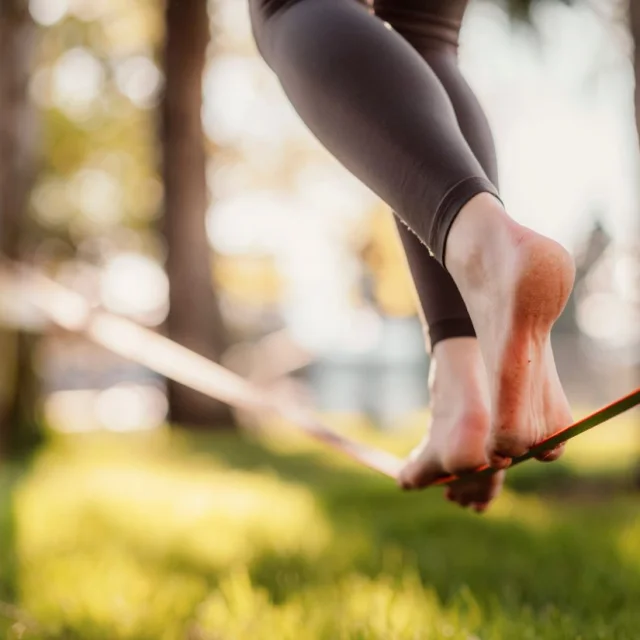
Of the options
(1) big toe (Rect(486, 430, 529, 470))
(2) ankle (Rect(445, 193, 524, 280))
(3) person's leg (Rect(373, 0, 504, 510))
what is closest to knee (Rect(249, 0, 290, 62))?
(3) person's leg (Rect(373, 0, 504, 510))

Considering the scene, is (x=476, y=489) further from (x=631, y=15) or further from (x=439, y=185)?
(x=631, y=15)

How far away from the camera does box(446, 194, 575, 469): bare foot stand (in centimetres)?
86

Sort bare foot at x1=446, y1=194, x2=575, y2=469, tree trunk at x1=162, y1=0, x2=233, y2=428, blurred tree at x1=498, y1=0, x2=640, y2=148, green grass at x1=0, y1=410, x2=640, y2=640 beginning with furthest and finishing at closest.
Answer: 1. tree trunk at x1=162, y1=0, x2=233, y2=428
2. blurred tree at x1=498, y1=0, x2=640, y2=148
3. green grass at x1=0, y1=410, x2=640, y2=640
4. bare foot at x1=446, y1=194, x2=575, y2=469

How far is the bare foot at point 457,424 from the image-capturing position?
1.07 metres

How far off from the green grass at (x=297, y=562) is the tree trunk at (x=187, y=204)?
2.97 metres

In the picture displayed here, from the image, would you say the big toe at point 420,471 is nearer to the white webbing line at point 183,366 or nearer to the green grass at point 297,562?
the white webbing line at point 183,366

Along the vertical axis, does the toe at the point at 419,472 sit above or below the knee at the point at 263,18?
below

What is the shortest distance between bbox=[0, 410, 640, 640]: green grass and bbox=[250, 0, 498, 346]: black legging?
603 mm

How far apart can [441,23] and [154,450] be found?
356cm

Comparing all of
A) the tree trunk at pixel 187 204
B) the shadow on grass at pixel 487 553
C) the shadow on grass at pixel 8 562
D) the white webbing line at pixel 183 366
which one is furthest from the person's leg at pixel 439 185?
the tree trunk at pixel 187 204

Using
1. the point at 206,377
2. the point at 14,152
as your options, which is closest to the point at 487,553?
the point at 206,377

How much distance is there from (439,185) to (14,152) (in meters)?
3.91

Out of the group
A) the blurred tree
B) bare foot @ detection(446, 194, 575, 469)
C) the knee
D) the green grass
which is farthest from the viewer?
the blurred tree

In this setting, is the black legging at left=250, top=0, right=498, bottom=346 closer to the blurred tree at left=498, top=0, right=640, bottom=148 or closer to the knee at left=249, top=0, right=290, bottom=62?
the knee at left=249, top=0, right=290, bottom=62
